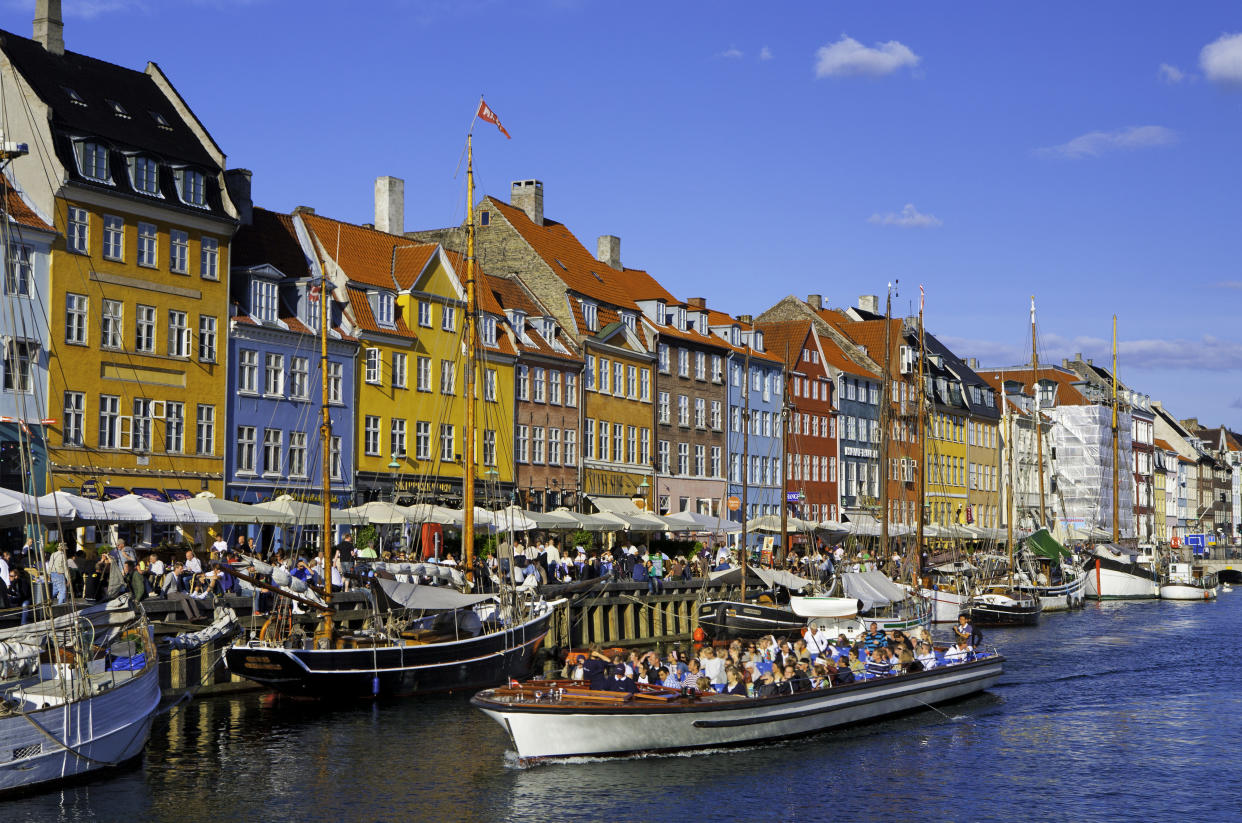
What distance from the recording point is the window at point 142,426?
48906mm

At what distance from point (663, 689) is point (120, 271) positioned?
27147mm

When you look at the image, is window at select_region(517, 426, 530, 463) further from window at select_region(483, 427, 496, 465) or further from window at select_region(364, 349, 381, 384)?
window at select_region(364, 349, 381, 384)

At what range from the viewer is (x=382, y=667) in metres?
36.1

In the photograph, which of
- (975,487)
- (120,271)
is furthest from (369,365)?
(975,487)

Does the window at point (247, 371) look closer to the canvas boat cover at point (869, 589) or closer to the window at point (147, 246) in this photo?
the window at point (147, 246)

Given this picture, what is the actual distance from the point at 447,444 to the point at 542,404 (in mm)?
7157

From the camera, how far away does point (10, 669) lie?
2567 centimetres

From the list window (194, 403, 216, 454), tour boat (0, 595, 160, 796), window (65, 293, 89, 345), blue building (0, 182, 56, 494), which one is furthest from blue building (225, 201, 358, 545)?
tour boat (0, 595, 160, 796)

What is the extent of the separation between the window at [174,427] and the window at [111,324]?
2.82 meters

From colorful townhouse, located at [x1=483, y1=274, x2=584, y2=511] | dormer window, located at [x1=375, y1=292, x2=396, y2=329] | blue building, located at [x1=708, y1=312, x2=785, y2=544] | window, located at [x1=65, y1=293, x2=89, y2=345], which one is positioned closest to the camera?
window, located at [x1=65, y1=293, x2=89, y2=345]

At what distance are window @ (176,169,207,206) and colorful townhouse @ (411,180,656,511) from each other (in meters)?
19.2

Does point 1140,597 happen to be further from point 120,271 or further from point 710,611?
point 120,271

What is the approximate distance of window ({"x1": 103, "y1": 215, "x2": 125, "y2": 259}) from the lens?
48719 mm

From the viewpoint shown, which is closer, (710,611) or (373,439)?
(710,611)
